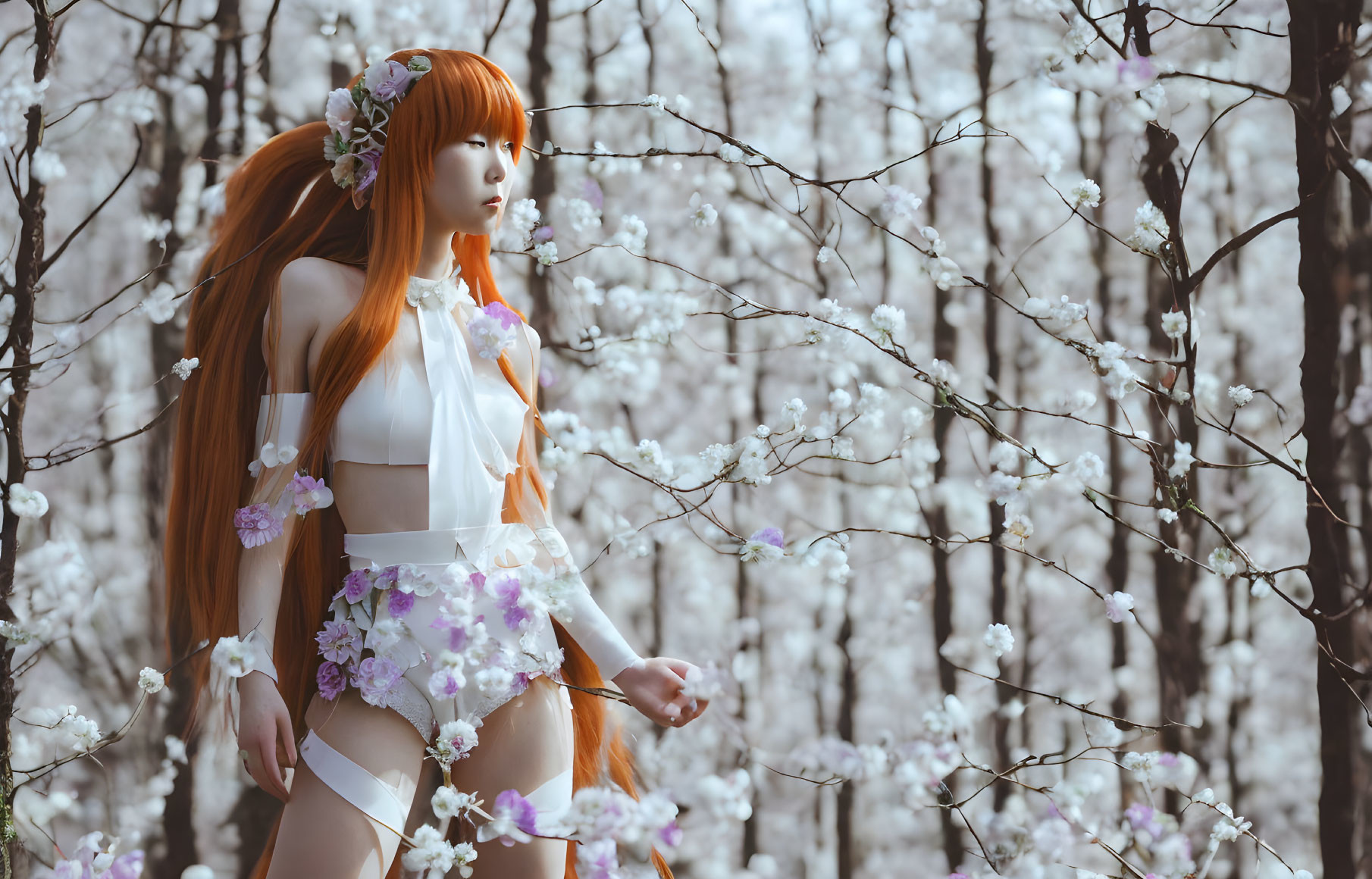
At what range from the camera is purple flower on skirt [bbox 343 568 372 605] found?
147 cm

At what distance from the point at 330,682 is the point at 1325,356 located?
194cm

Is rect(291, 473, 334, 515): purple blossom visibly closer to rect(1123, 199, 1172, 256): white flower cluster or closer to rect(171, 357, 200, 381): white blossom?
rect(171, 357, 200, 381): white blossom

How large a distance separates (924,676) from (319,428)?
3151mm

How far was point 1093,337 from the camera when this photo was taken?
203cm

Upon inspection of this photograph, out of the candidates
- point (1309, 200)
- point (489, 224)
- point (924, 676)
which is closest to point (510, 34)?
point (489, 224)

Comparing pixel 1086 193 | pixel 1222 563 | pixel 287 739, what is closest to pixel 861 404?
pixel 1086 193

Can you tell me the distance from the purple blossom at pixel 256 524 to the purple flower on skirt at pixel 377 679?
0.79ft

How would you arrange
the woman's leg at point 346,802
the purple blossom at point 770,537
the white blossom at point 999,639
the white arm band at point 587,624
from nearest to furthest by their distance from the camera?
the woman's leg at point 346,802
the white arm band at point 587,624
the purple blossom at point 770,537
the white blossom at point 999,639

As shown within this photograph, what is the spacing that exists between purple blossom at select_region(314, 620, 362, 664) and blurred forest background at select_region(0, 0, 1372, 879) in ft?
1.33

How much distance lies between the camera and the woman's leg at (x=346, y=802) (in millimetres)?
1361

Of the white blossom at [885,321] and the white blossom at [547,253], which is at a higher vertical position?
the white blossom at [547,253]

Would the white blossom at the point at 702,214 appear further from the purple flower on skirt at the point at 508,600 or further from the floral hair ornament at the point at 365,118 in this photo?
the purple flower on skirt at the point at 508,600

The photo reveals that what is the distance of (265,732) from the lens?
1387 millimetres

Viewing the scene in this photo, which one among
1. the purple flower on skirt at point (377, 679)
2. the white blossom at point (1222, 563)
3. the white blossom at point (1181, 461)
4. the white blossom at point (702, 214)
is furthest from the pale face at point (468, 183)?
the white blossom at point (1222, 563)
